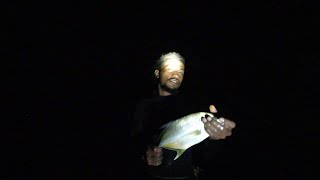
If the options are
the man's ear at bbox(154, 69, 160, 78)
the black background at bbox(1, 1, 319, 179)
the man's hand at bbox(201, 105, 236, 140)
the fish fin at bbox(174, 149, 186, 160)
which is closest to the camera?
the man's hand at bbox(201, 105, 236, 140)

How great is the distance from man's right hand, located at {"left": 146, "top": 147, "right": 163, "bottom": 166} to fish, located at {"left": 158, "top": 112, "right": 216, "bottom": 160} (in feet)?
0.18

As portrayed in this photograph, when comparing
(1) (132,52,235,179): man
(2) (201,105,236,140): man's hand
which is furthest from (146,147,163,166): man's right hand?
(2) (201,105,236,140): man's hand

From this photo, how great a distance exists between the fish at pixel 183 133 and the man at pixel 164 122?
60 mm

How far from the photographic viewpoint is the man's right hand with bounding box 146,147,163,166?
2.56 metres

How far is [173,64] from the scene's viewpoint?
3043 millimetres

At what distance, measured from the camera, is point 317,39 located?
4.75 m

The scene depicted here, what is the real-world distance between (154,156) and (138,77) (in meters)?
2.31

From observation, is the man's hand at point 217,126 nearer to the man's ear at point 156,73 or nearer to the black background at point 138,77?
→ the man's ear at point 156,73

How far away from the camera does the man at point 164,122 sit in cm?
256

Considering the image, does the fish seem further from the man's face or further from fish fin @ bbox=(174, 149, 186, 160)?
the man's face

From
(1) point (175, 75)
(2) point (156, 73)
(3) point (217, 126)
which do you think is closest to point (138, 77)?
(2) point (156, 73)

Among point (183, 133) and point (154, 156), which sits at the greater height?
point (183, 133)

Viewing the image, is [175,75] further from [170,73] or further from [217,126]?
[217,126]

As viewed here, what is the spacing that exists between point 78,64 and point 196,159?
244 cm
